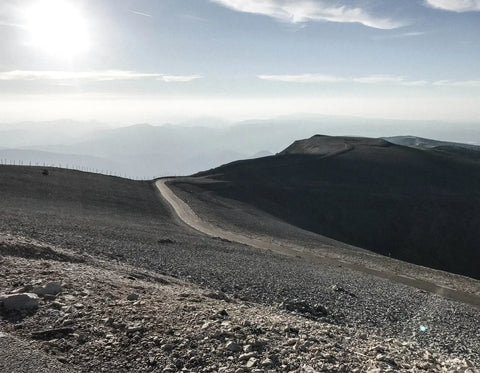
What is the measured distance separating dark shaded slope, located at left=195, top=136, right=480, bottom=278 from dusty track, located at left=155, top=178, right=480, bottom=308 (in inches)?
899

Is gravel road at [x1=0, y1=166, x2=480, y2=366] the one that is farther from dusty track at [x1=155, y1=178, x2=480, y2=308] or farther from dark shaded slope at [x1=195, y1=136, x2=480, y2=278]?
dark shaded slope at [x1=195, y1=136, x2=480, y2=278]

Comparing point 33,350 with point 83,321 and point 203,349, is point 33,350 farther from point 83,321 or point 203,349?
point 203,349

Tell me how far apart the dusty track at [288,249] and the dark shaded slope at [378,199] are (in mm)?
22844

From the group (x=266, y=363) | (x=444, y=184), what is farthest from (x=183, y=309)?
(x=444, y=184)

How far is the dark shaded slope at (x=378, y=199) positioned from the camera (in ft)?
258

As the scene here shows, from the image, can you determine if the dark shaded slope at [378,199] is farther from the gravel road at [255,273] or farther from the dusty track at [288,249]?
the gravel road at [255,273]

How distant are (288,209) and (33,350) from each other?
2970 inches

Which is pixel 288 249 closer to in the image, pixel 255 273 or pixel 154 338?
pixel 255 273

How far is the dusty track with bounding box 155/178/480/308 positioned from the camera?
122ft

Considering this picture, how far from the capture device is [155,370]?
10055 mm

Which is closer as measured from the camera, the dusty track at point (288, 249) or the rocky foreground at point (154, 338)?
the rocky foreground at point (154, 338)

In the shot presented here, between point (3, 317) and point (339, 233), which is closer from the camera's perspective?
point (3, 317)

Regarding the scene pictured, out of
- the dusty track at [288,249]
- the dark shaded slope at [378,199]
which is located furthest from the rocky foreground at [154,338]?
the dark shaded slope at [378,199]

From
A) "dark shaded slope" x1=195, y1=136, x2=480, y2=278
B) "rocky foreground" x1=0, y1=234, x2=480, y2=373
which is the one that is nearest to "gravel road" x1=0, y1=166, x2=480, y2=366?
"rocky foreground" x1=0, y1=234, x2=480, y2=373
